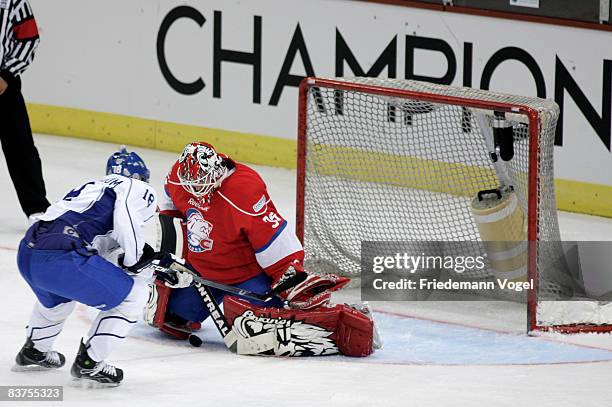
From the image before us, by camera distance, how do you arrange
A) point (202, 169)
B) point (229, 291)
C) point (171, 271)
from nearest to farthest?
point (171, 271) → point (202, 169) → point (229, 291)

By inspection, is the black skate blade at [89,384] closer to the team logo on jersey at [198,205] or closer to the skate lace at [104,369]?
the skate lace at [104,369]

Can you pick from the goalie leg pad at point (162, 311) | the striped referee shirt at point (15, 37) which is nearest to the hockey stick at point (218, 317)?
the goalie leg pad at point (162, 311)

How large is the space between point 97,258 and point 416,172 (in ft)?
7.80

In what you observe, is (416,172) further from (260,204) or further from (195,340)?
(195,340)

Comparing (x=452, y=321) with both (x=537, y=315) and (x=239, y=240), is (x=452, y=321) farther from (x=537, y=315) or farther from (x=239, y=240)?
(x=239, y=240)

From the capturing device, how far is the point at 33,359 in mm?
5246

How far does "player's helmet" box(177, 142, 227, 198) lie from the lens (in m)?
5.66

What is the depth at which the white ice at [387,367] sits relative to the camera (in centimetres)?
507

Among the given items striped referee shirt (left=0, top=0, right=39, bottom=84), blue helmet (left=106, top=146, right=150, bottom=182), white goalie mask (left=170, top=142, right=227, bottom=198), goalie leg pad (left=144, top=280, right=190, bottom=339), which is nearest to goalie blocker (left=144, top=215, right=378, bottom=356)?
goalie leg pad (left=144, top=280, right=190, bottom=339)

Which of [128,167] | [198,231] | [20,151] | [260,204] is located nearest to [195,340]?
[198,231]

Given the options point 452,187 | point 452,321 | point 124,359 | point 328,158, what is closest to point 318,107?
point 328,158

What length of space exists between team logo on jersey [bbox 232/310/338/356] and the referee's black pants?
1984mm

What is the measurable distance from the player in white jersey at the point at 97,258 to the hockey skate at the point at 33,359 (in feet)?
0.53

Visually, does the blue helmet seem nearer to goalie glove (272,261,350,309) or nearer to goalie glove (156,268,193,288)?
goalie glove (156,268,193,288)
